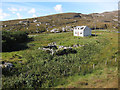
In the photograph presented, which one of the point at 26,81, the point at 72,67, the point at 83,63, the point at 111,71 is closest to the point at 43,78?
the point at 26,81

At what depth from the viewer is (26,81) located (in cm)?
1741

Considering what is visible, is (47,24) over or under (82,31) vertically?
over

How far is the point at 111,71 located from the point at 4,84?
17900 millimetres

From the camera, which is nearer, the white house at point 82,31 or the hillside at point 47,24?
the white house at point 82,31

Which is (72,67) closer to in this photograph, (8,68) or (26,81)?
(26,81)

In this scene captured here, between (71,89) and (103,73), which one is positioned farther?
(103,73)

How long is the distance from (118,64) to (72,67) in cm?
929

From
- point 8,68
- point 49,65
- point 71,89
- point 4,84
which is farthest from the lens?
point 49,65

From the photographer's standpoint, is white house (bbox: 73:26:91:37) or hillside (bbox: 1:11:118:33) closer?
white house (bbox: 73:26:91:37)

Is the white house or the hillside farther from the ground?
the hillside

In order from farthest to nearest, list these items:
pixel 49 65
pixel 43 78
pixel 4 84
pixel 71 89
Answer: pixel 49 65
pixel 43 78
pixel 4 84
pixel 71 89

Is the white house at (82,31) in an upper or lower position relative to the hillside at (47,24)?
lower

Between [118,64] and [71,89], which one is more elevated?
[118,64]

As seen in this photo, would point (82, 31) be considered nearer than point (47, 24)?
Yes
